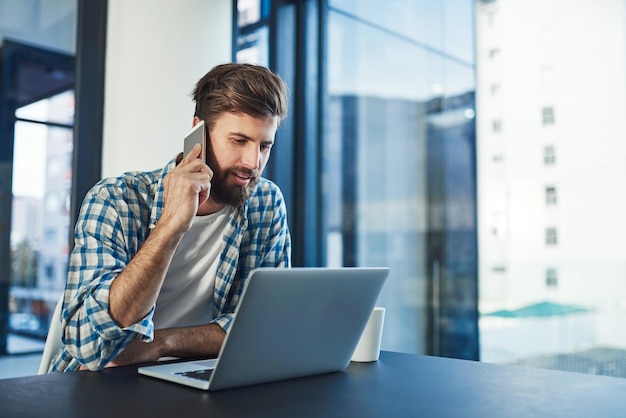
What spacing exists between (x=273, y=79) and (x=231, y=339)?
995 mm

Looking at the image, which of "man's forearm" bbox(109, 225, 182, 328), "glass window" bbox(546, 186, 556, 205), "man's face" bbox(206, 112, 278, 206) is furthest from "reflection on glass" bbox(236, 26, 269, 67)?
"man's forearm" bbox(109, 225, 182, 328)

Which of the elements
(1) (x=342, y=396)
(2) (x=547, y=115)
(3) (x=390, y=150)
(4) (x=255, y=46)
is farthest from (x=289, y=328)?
(4) (x=255, y=46)

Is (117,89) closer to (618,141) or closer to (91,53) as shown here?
(91,53)

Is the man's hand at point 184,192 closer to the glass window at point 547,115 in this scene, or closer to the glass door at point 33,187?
the glass door at point 33,187

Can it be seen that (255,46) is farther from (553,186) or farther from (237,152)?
(237,152)

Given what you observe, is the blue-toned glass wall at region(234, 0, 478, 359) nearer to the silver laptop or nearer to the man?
the man

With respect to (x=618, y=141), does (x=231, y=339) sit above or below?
below

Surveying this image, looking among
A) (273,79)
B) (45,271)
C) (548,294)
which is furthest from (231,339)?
(45,271)

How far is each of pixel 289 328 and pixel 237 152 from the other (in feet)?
2.58

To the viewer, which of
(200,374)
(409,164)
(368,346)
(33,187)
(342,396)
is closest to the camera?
(342,396)

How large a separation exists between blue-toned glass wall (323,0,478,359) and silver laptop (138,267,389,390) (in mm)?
1793

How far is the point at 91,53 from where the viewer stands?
297 cm

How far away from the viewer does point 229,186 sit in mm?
1700

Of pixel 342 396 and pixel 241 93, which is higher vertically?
pixel 241 93
